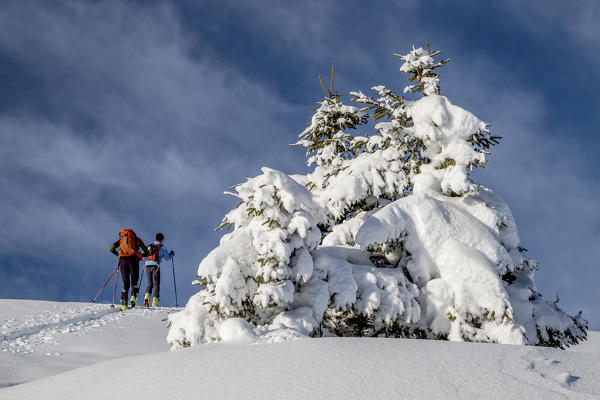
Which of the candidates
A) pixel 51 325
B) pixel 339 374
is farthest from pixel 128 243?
pixel 339 374

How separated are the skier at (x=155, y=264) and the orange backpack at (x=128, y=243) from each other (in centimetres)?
111

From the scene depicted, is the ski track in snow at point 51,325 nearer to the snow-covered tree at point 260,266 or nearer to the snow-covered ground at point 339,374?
the snow-covered tree at point 260,266

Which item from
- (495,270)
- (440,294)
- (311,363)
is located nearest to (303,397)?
(311,363)

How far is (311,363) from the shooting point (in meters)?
4.56

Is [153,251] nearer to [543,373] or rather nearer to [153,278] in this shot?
[153,278]

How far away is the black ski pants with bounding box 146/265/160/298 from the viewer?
51.9 ft

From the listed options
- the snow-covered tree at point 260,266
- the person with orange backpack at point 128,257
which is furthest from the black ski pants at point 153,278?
the snow-covered tree at point 260,266

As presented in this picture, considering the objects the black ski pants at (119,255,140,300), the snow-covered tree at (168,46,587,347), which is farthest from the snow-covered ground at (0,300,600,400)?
the black ski pants at (119,255,140,300)

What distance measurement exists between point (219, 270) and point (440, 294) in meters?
3.81

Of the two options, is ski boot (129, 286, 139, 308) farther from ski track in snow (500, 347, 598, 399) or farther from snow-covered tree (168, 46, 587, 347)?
ski track in snow (500, 347, 598, 399)

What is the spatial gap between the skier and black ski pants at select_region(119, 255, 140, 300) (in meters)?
1.09

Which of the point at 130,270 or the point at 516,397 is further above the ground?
the point at 130,270

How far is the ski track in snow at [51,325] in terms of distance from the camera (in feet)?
32.7

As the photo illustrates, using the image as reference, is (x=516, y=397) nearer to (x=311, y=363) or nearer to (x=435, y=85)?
(x=311, y=363)
